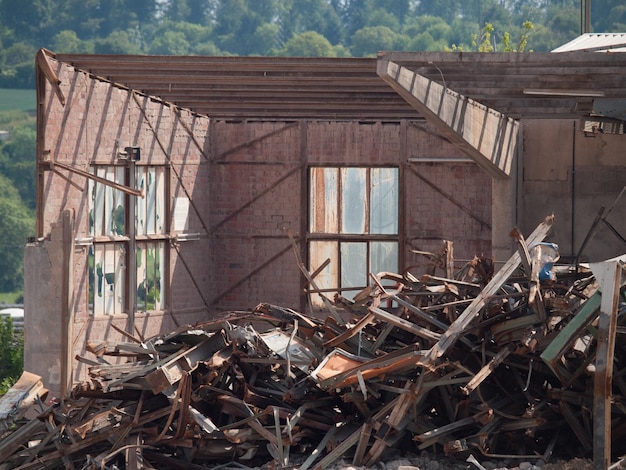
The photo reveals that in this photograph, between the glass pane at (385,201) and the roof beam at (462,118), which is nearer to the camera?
the roof beam at (462,118)

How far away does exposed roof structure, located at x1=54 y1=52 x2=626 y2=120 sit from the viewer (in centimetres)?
1806

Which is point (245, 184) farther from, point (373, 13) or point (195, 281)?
point (373, 13)

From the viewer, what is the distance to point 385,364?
11602 millimetres

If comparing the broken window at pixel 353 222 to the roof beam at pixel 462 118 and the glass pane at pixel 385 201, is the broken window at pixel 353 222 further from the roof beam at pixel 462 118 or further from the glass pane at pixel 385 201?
the roof beam at pixel 462 118

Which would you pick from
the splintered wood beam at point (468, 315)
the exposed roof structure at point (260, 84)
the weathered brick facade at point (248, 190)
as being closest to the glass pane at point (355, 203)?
the weathered brick facade at point (248, 190)

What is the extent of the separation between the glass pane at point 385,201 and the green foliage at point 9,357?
922cm

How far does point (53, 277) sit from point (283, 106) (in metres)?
7.77

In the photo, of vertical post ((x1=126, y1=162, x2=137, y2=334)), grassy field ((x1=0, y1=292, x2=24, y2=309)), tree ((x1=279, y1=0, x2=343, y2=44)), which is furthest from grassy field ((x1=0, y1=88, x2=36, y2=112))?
vertical post ((x1=126, y1=162, x2=137, y2=334))

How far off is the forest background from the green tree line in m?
0.10

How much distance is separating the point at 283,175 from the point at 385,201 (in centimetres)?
228

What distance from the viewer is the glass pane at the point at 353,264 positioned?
1055 inches

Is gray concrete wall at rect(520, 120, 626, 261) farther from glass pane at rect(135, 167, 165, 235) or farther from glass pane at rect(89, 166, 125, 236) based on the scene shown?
glass pane at rect(135, 167, 165, 235)

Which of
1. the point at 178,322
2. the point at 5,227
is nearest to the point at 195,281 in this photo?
the point at 178,322

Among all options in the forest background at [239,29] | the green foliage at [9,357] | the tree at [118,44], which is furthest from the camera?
the tree at [118,44]
